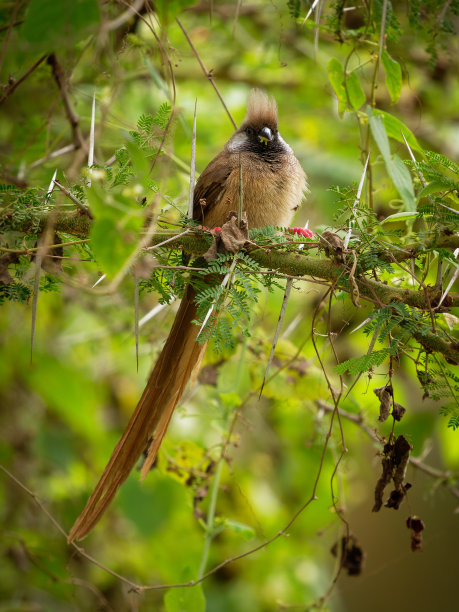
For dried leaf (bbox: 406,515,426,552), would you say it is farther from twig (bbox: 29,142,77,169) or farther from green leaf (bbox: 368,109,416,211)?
twig (bbox: 29,142,77,169)

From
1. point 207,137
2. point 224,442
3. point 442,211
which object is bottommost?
point 224,442

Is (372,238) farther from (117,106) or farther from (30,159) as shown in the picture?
(117,106)

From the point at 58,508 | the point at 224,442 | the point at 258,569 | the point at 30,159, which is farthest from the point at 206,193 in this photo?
the point at 258,569

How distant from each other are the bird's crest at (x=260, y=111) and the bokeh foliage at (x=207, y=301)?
1.37 feet

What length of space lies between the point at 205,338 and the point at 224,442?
92 cm

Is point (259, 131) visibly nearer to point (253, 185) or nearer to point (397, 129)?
point (253, 185)

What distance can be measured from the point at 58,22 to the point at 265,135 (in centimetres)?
154

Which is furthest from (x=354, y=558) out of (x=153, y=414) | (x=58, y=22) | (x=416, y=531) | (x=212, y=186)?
(x=58, y=22)

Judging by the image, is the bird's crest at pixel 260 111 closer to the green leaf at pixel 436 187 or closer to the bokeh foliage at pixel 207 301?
the bokeh foliage at pixel 207 301

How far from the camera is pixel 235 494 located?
3959 mm

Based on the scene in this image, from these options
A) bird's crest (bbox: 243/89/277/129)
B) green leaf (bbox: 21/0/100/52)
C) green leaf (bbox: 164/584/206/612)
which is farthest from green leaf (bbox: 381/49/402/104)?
green leaf (bbox: 164/584/206/612)

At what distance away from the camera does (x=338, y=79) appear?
226 centimetres

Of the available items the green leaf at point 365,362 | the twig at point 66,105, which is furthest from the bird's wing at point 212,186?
the green leaf at point 365,362

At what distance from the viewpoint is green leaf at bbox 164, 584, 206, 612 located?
81.9 inches
